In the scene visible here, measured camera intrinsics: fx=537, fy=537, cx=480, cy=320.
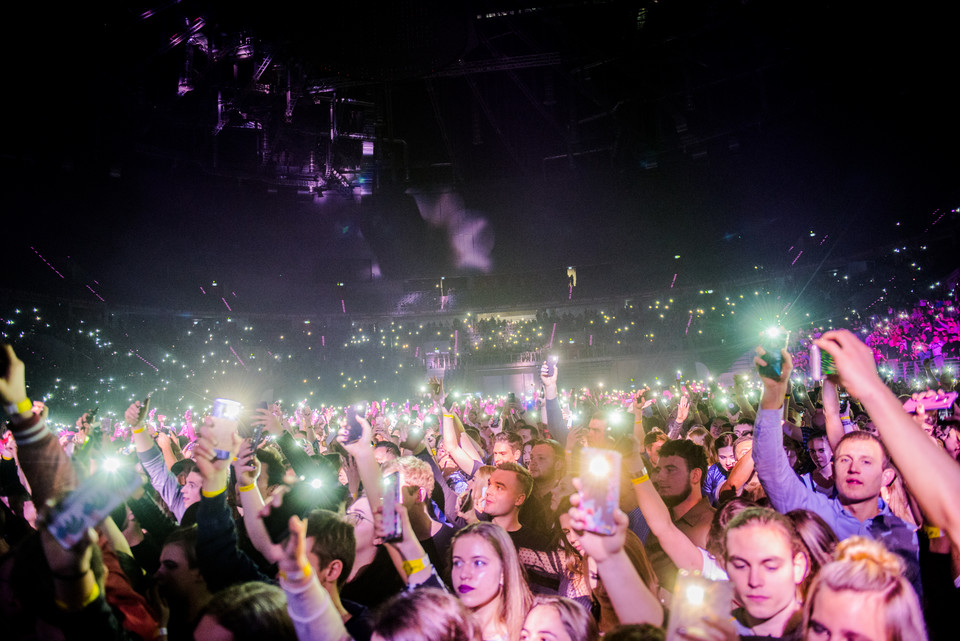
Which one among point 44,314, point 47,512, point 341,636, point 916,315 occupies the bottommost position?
point 341,636

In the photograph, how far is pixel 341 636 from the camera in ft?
6.03

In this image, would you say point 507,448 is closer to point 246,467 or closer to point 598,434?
point 598,434

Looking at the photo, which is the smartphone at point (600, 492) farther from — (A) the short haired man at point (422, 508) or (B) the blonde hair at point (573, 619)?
(A) the short haired man at point (422, 508)

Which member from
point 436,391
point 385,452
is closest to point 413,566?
point 385,452

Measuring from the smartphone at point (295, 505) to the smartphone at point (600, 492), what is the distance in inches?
59.6

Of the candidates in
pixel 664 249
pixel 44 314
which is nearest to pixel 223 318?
pixel 44 314

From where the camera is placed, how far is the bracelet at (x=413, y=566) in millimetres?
2125

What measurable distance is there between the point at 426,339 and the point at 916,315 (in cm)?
1875

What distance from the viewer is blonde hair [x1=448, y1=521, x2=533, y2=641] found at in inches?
89.7

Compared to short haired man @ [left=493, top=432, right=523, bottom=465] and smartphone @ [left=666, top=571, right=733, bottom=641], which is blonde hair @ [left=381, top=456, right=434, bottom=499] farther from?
smartphone @ [left=666, top=571, right=733, bottom=641]

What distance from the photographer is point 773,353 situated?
2.52 meters

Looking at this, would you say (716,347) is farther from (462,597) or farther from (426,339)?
(462,597)

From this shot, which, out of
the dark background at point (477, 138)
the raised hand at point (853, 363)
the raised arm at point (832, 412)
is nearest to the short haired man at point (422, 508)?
the raised hand at point (853, 363)

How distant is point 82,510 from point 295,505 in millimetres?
1463
